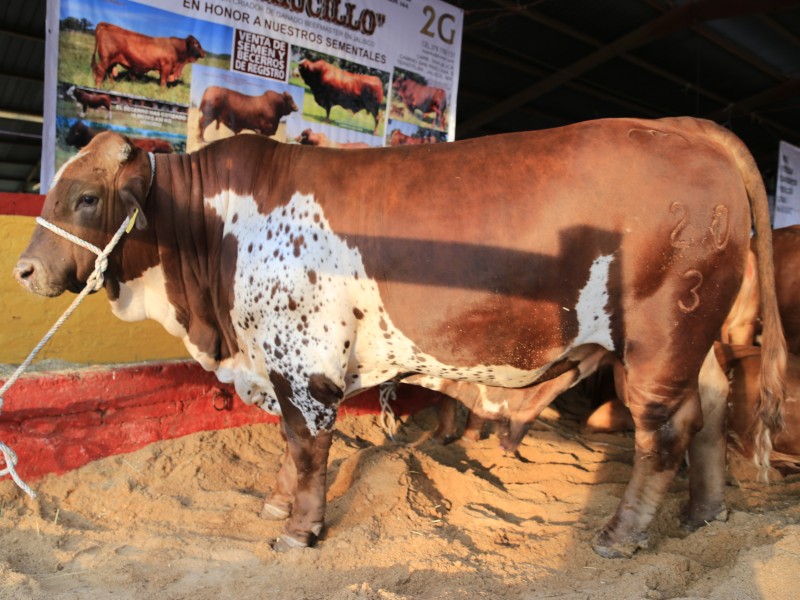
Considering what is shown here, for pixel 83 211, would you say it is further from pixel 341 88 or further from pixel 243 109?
pixel 341 88

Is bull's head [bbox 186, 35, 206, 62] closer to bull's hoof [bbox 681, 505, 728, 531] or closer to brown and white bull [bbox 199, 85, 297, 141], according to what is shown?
brown and white bull [bbox 199, 85, 297, 141]

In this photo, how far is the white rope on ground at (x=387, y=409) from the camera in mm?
4566

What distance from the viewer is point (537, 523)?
3455 millimetres

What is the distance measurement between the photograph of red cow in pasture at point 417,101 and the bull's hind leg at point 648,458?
3.32m

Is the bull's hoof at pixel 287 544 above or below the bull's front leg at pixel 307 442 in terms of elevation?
below

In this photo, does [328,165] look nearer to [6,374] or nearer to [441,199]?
[441,199]

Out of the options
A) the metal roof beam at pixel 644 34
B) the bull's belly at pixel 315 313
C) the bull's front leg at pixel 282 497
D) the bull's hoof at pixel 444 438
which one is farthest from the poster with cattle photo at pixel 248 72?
the metal roof beam at pixel 644 34

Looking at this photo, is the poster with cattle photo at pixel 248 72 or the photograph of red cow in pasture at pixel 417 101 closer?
the poster with cattle photo at pixel 248 72

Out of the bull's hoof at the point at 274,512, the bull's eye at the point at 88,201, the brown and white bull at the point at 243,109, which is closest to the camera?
the bull's eye at the point at 88,201

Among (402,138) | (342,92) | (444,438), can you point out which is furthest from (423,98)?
(444,438)

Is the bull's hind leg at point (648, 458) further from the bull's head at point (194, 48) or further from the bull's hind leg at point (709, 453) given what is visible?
the bull's head at point (194, 48)

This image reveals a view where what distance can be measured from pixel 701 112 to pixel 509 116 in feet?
11.0

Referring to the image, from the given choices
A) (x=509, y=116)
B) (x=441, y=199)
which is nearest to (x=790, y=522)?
(x=441, y=199)

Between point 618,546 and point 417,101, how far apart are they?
3.90 m
